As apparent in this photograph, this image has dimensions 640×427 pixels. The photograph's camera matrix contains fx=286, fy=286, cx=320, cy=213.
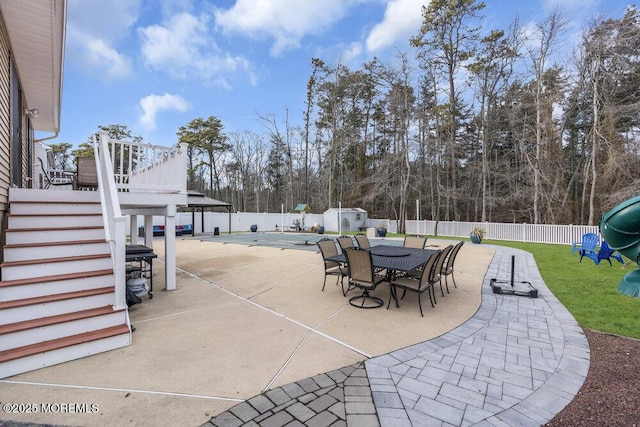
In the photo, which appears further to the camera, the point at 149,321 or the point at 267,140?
the point at 267,140

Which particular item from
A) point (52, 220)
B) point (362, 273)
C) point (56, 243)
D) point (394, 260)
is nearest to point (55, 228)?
point (52, 220)

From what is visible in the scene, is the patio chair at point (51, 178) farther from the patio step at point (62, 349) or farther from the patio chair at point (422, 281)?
the patio chair at point (422, 281)

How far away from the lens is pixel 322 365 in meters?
2.70

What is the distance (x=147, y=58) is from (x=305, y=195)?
1632 cm

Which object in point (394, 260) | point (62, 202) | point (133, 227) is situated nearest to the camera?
point (62, 202)

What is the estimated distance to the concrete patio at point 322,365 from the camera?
204 cm

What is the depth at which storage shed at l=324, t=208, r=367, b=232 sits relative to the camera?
2059 centimetres

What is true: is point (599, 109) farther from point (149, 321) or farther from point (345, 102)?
point (149, 321)

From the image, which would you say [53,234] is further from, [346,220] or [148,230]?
[346,220]

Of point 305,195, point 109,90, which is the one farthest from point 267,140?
point 109,90

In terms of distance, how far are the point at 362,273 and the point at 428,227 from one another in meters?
14.6

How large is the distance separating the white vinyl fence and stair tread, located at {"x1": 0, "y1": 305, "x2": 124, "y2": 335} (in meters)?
15.5

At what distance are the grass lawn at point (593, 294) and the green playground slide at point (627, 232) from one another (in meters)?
2.94

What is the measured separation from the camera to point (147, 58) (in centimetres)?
1236
